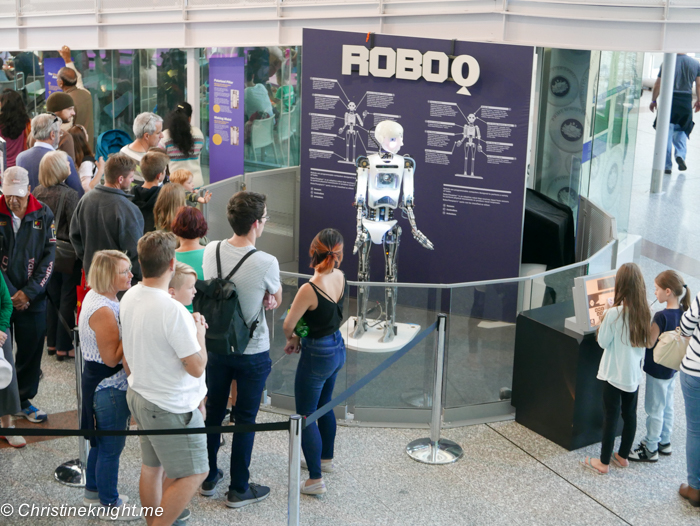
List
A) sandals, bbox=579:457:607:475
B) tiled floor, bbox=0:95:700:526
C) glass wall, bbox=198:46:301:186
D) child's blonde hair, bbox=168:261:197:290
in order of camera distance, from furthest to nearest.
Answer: glass wall, bbox=198:46:301:186 < sandals, bbox=579:457:607:475 < tiled floor, bbox=0:95:700:526 < child's blonde hair, bbox=168:261:197:290

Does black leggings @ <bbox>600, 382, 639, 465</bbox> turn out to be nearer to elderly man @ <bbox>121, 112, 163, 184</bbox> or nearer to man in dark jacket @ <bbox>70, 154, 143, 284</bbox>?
man in dark jacket @ <bbox>70, 154, 143, 284</bbox>

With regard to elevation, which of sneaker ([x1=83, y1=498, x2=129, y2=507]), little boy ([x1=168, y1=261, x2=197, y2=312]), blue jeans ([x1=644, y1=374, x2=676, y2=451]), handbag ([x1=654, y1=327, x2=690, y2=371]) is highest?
little boy ([x1=168, y1=261, x2=197, y2=312])

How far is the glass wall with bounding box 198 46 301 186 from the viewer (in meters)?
10.4

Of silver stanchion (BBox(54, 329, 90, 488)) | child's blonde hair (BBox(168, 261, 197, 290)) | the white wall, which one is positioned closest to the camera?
child's blonde hair (BBox(168, 261, 197, 290))

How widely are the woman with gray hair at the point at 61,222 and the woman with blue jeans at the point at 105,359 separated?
226 cm

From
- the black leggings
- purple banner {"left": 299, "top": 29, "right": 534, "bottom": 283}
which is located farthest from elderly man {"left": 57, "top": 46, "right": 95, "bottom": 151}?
the black leggings

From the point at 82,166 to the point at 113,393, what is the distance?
3795 mm

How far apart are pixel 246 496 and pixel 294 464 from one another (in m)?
0.94

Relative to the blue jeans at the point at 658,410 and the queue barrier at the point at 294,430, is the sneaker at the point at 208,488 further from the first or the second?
the blue jeans at the point at 658,410

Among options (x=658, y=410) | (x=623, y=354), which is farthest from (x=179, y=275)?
(x=658, y=410)

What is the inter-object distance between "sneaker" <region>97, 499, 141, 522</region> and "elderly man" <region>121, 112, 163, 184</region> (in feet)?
11.4

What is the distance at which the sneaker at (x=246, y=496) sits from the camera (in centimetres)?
482

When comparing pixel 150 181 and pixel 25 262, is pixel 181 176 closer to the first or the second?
pixel 150 181

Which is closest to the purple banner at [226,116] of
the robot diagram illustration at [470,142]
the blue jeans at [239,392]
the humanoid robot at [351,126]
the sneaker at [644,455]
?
the humanoid robot at [351,126]
